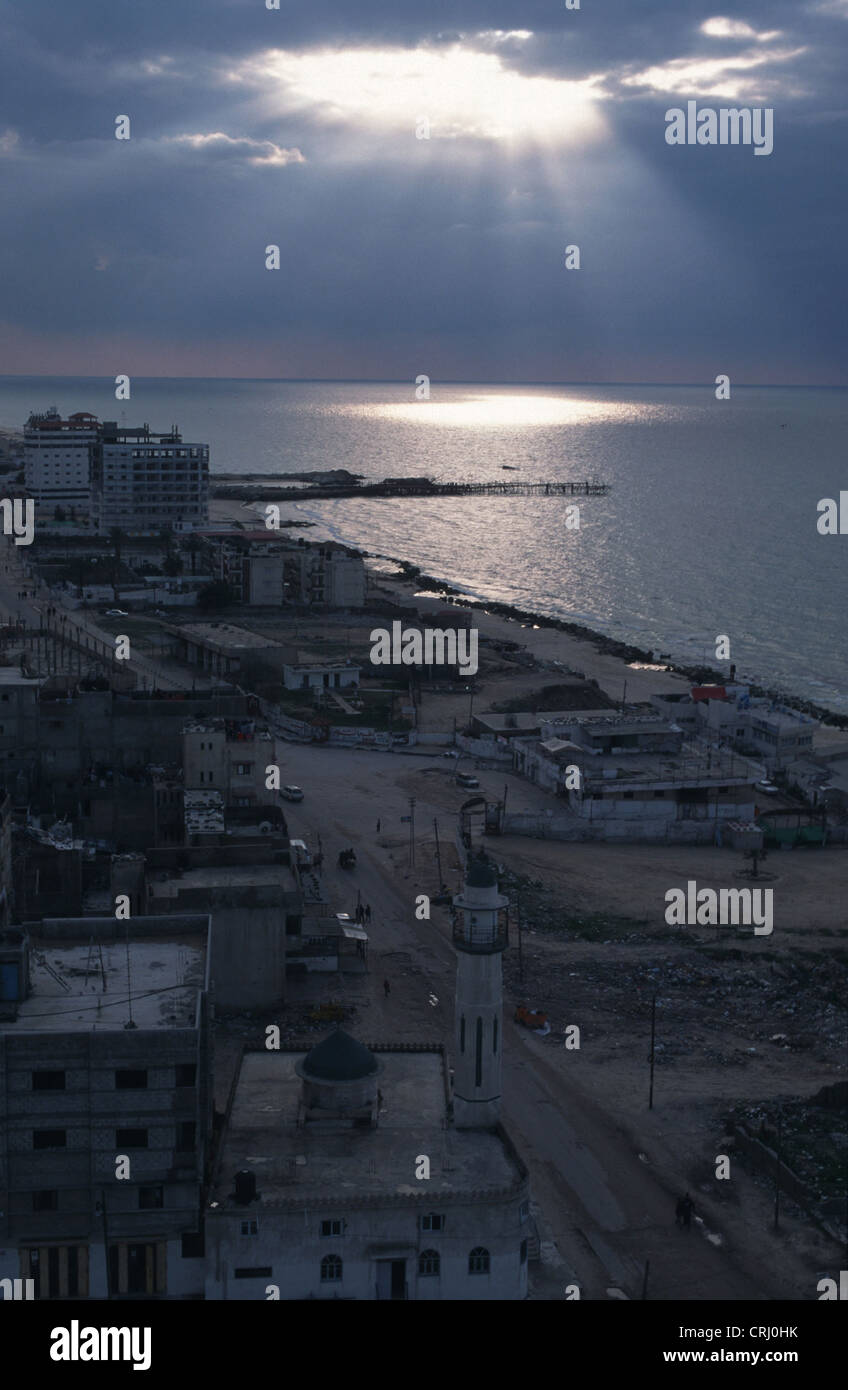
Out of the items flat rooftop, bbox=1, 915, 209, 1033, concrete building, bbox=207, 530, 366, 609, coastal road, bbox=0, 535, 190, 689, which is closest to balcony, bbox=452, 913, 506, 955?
flat rooftop, bbox=1, 915, 209, 1033

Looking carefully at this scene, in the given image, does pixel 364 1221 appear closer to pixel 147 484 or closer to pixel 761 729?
pixel 761 729

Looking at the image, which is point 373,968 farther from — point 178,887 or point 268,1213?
point 268,1213

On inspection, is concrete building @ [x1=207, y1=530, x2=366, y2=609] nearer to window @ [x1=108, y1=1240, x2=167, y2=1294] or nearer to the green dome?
the green dome

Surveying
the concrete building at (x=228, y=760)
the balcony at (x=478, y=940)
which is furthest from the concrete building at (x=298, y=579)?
the balcony at (x=478, y=940)

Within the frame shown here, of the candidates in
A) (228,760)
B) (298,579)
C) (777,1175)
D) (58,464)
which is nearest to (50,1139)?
(777,1175)

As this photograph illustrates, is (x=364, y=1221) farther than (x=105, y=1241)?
No

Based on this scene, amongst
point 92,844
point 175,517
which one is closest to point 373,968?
point 92,844
